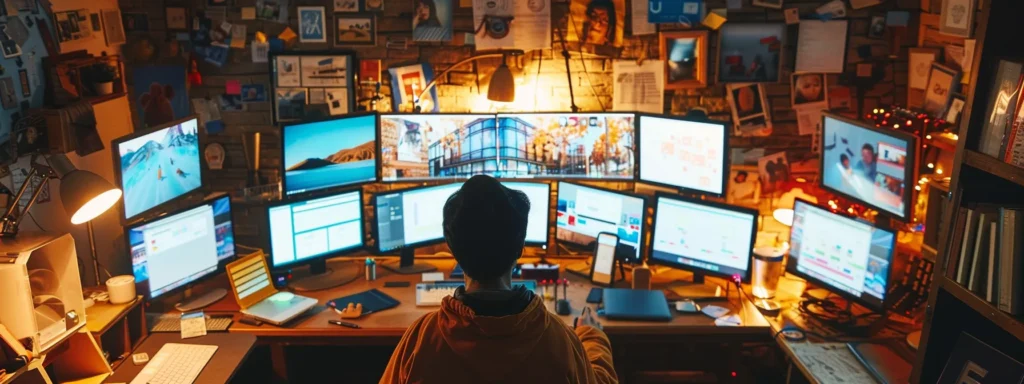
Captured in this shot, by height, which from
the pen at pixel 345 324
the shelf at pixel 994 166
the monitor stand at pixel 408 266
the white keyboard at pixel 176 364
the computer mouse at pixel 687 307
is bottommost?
the white keyboard at pixel 176 364

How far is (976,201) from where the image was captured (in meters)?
2.46

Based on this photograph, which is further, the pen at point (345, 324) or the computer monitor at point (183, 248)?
the pen at point (345, 324)

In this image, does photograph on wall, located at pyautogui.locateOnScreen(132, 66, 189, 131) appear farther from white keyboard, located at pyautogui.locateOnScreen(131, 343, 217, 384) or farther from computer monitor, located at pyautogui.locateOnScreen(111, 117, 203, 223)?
white keyboard, located at pyautogui.locateOnScreen(131, 343, 217, 384)

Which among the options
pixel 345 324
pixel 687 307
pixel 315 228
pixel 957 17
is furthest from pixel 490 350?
pixel 957 17

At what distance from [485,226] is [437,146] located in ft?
7.12

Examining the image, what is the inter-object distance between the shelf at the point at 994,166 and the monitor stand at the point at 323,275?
8.37 feet

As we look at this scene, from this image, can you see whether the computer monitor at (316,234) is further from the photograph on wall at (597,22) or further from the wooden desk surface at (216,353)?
the photograph on wall at (597,22)

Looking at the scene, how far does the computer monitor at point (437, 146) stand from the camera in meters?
4.02

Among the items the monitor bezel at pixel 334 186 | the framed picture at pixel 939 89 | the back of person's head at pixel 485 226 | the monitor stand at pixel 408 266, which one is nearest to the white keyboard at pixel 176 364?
the monitor bezel at pixel 334 186

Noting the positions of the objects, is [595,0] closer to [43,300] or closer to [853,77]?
[853,77]

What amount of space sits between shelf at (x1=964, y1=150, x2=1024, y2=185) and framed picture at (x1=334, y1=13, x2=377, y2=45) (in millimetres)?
2610

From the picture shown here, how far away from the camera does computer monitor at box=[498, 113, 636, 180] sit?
158 inches

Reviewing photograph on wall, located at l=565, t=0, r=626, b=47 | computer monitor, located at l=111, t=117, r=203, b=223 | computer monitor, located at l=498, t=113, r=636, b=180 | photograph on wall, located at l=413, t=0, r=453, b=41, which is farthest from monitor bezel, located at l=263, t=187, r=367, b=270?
photograph on wall, located at l=565, t=0, r=626, b=47

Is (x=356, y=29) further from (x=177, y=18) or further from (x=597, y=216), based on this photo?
(x=597, y=216)
